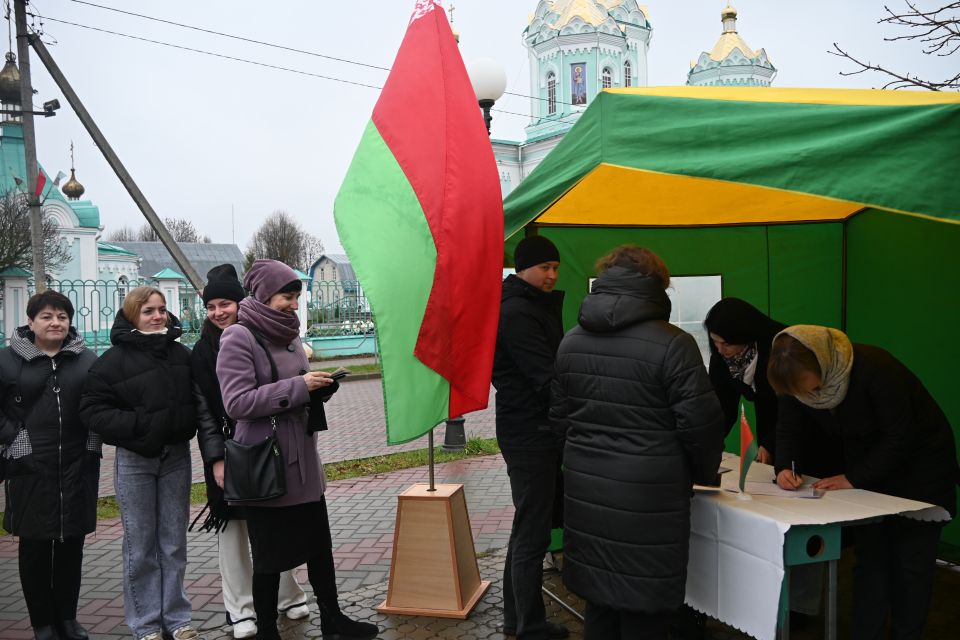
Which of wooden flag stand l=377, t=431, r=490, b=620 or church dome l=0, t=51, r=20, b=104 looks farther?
church dome l=0, t=51, r=20, b=104

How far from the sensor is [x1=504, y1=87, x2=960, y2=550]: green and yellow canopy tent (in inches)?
102

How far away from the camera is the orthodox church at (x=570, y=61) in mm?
37656

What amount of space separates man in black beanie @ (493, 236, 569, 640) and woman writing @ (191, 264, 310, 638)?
150 centimetres

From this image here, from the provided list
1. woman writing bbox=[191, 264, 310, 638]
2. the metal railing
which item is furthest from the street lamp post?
the metal railing

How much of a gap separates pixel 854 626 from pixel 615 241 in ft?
10.4

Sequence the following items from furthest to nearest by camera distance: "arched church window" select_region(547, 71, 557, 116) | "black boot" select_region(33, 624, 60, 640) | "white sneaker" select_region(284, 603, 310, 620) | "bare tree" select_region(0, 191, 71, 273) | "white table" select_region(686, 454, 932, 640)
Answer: "arched church window" select_region(547, 71, 557, 116)
"bare tree" select_region(0, 191, 71, 273)
"white sneaker" select_region(284, 603, 310, 620)
"black boot" select_region(33, 624, 60, 640)
"white table" select_region(686, 454, 932, 640)

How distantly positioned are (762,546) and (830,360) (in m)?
A: 0.79

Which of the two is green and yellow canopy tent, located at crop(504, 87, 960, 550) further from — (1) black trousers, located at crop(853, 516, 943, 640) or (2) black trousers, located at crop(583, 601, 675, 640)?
(2) black trousers, located at crop(583, 601, 675, 640)

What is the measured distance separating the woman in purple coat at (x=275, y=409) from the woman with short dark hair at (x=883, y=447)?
2.18m

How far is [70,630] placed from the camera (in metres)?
3.92

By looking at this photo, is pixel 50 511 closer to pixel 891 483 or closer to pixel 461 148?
pixel 461 148

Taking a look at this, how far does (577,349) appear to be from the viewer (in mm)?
2881

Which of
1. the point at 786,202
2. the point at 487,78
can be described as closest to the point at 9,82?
the point at 487,78

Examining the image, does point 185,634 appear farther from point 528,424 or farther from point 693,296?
point 693,296
